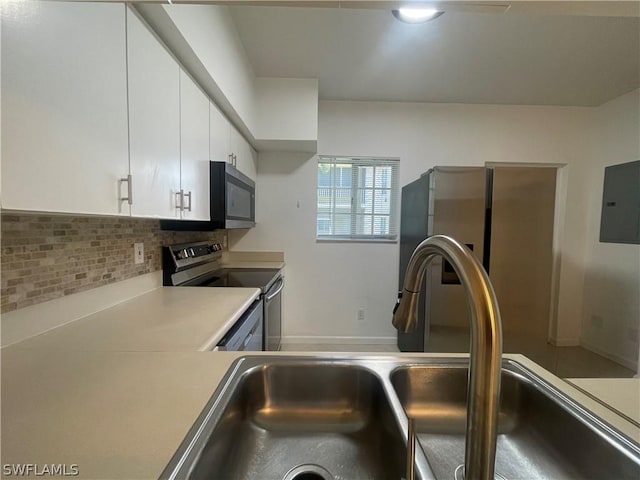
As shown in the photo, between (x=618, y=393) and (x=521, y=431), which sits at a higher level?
(x=618, y=393)

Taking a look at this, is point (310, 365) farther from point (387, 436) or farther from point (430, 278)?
point (430, 278)

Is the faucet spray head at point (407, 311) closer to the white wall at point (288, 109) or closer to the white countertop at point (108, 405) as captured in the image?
the white countertop at point (108, 405)

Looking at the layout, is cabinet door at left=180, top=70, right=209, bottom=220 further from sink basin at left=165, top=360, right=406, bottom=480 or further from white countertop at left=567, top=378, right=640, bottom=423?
white countertop at left=567, top=378, right=640, bottom=423

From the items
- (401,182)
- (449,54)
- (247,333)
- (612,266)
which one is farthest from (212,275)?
(612,266)

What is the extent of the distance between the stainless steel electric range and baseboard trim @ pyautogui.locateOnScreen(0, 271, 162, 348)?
0.26m

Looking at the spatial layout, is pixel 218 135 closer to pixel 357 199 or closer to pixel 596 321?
pixel 357 199

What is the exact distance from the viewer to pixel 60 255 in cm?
104

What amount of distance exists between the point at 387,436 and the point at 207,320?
0.80 metres

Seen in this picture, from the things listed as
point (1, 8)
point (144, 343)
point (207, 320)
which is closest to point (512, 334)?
point (207, 320)

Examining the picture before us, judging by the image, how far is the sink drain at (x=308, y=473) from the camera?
0.64 m

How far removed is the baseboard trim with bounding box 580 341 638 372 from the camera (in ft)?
8.46

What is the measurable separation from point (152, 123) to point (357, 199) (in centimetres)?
232

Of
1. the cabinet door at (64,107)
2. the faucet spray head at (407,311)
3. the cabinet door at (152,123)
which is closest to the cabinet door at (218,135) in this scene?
the cabinet door at (152,123)

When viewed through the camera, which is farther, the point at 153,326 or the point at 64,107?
the point at 153,326
